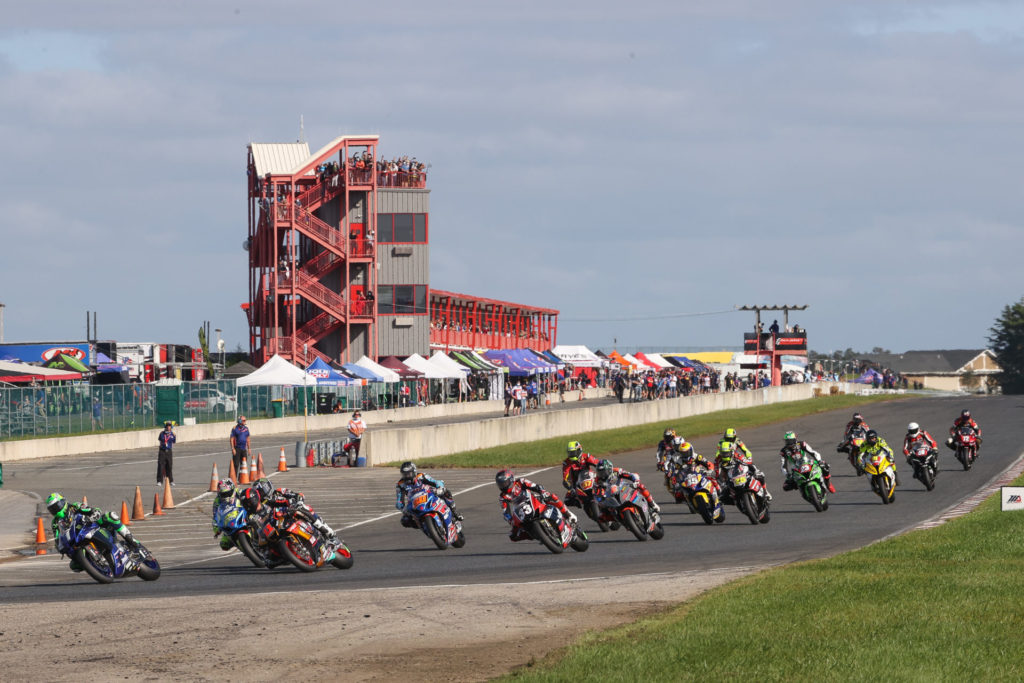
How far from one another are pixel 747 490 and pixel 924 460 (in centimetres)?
761

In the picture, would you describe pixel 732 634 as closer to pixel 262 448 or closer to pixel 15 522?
pixel 15 522

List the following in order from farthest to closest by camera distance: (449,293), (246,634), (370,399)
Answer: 1. (449,293)
2. (370,399)
3. (246,634)

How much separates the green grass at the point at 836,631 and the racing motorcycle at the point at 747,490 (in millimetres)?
6652

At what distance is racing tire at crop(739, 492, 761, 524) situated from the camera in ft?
77.3

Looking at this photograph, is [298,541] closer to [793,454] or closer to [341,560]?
[341,560]

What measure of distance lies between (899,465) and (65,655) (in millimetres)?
28997

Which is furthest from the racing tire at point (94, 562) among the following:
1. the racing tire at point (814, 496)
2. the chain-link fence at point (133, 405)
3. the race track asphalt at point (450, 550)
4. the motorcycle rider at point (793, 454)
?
the chain-link fence at point (133, 405)

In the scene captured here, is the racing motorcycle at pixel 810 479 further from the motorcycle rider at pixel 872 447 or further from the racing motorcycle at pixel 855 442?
the racing motorcycle at pixel 855 442

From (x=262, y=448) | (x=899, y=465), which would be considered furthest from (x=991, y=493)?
(x=262, y=448)

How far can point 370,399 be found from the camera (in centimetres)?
7362

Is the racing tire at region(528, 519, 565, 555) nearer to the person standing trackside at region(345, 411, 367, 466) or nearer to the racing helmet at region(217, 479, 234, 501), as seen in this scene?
the racing helmet at region(217, 479, 234, 501)

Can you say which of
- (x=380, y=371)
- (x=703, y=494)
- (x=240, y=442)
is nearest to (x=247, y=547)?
(x=703, y=494)

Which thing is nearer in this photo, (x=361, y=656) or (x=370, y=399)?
(x=361, y=656)

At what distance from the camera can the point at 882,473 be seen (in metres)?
26.8
